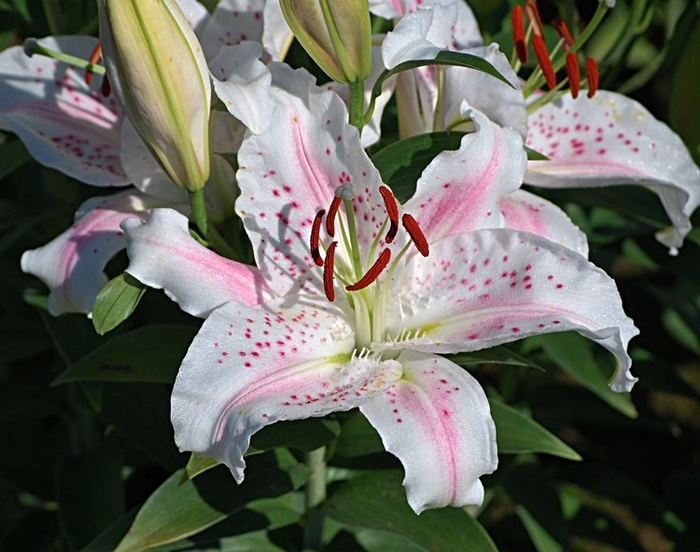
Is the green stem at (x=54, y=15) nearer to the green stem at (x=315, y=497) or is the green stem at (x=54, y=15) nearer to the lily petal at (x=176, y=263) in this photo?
the lily petal at (x=176, y=263)

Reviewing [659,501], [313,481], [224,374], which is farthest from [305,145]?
[659,501]

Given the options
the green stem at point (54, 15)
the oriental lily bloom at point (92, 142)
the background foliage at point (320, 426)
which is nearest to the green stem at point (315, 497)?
the background foliage at point (320, 426)

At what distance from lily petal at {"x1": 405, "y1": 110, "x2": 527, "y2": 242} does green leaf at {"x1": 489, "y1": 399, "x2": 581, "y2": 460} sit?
0.90 ft

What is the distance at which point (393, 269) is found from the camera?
3.27 feet

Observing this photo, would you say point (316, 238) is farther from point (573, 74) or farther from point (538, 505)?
point (538, 505)

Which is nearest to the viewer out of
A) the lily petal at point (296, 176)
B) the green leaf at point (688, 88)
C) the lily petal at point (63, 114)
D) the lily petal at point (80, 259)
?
Result: the lily petal at point (296, 176)

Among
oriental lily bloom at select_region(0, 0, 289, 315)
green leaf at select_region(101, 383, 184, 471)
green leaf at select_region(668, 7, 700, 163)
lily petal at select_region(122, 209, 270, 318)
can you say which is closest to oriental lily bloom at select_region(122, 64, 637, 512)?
lily petal at select_region(122, 209, 270, 318)

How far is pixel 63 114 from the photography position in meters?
1.18

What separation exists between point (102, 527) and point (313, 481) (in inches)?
12.9

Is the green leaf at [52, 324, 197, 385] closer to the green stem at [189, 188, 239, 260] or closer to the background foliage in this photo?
the background foliage

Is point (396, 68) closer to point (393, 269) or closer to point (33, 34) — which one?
point (393, 269)

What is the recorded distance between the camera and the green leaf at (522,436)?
1142 mm

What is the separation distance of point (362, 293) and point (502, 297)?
0.13 meters

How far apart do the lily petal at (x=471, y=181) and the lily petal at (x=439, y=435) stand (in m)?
0.14
